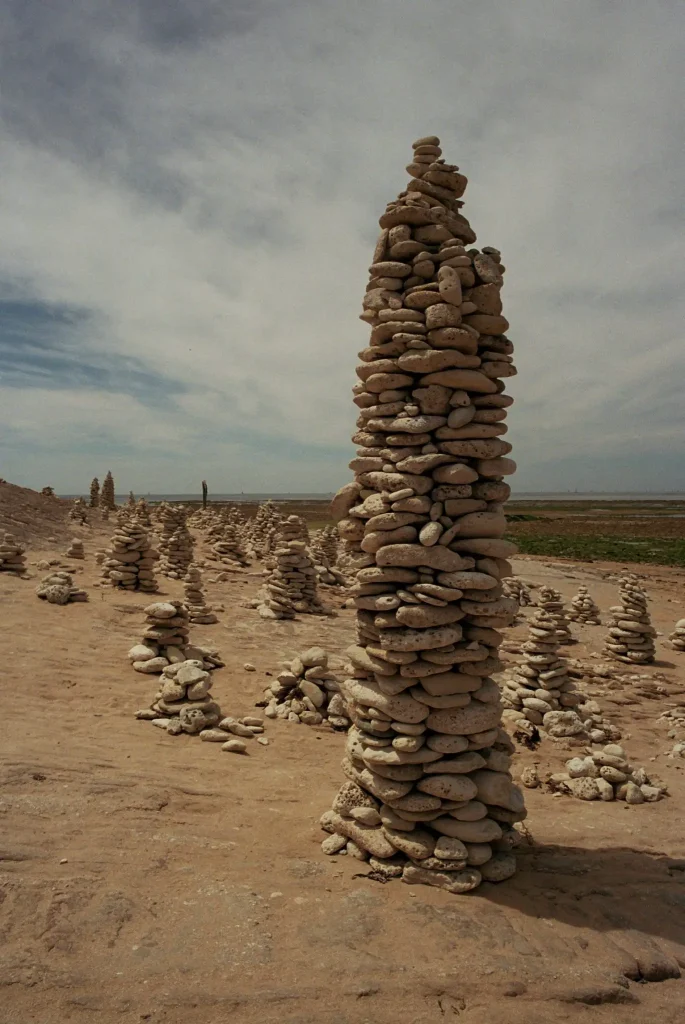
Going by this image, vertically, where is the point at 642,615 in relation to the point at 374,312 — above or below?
below

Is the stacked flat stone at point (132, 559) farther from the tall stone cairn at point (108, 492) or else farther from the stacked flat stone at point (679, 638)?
the tall stone cairn at point (108, 492)

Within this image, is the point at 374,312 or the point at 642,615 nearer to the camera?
the point at 374,312

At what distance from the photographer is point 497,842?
470cm

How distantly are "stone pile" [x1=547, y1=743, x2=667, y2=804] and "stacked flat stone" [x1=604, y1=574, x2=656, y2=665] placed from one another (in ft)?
25.1

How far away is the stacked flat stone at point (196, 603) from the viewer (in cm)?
1422

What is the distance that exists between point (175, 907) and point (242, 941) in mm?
628

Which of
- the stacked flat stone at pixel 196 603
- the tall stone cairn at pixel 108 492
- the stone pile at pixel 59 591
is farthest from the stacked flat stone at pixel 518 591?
the tall stone cairn at pixel 108 492

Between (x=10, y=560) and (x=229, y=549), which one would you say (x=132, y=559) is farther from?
(x=229, y=549)

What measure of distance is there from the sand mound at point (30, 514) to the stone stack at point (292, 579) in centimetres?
1225

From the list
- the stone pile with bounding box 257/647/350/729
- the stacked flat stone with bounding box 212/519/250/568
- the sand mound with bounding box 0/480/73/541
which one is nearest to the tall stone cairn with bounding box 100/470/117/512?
the sand mound with bounding box 0/480/73/541

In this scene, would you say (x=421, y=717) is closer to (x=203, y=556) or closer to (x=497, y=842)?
(x=497, y=842)

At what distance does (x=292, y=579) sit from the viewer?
1653 cm

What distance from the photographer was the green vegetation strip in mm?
40094

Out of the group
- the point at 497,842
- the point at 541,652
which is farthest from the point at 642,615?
the point at 497,842
